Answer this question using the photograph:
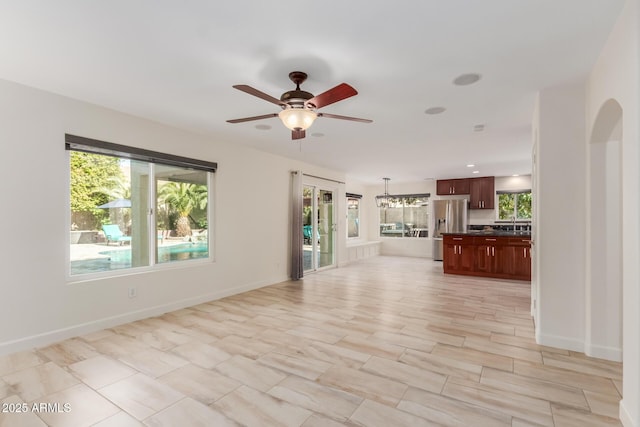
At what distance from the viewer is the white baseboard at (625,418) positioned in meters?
1.79

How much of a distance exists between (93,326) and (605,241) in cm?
523

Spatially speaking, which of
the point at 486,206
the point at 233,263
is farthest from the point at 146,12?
the point at 486,206

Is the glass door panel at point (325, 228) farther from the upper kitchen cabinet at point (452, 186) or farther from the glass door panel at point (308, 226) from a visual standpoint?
the upper kitchen cabinet at point (452, 186)

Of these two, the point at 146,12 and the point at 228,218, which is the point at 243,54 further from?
the point at 228,218

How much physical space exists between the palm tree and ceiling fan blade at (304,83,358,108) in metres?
2.81

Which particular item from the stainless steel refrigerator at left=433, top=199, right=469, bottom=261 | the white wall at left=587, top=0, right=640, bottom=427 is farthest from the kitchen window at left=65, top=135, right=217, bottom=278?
the stainless steel refrigerator at left=433, top=199, right=469, bottom=261

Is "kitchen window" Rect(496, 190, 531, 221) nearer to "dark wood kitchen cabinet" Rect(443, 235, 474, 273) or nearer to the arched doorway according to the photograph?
"dark wood kitchen cabinet" Rect(443, 235, 474, 273)

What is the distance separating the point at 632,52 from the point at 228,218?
15.8 ft

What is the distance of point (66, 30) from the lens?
2.13 meters

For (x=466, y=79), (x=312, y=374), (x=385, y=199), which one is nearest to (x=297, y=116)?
(x=466, y=79)

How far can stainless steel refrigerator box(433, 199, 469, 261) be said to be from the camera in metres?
8.91

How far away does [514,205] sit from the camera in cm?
875

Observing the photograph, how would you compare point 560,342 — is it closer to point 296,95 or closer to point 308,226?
point 296,95

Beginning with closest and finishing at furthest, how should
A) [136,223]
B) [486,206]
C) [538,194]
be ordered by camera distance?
[538,194], [136,223], [486,206]
